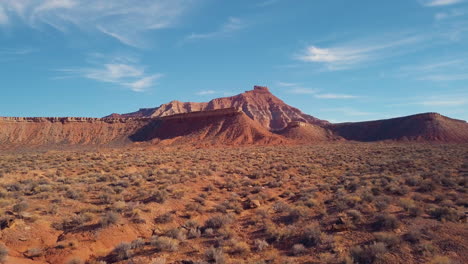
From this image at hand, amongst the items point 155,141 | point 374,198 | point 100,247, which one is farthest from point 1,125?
point 374,198

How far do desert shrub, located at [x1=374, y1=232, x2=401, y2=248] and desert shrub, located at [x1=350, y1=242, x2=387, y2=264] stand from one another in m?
0.40

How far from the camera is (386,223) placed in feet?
24.5

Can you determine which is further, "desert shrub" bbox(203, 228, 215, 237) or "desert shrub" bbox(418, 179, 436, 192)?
"desert shrub" bbox(418, 179, 436, 192)

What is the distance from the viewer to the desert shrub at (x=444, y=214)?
7719 mm

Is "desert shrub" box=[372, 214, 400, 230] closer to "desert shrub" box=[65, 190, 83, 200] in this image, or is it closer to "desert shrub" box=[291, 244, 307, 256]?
"desert shrub" box=[291, 244, 307, 256]

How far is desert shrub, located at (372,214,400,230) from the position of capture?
7.41 m

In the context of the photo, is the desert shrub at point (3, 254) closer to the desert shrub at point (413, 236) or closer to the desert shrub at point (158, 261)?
the desert shrub at point (158, 261)

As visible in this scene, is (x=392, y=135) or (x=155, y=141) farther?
(x=392, y=135)

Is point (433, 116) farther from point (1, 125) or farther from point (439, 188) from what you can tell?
point (1, 125)

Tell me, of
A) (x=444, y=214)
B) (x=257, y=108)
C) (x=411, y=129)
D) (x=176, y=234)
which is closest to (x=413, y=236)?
(x=444, y=214)

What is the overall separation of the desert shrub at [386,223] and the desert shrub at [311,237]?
194 cm

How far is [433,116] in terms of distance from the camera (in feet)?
224

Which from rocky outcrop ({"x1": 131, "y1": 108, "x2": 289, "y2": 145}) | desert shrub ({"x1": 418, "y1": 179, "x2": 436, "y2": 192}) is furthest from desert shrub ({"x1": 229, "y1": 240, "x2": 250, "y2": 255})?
rocky outcrop ({"x1": 131, "y1": 108, "x2": 289, "y2": 145})

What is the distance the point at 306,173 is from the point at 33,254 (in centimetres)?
1517
